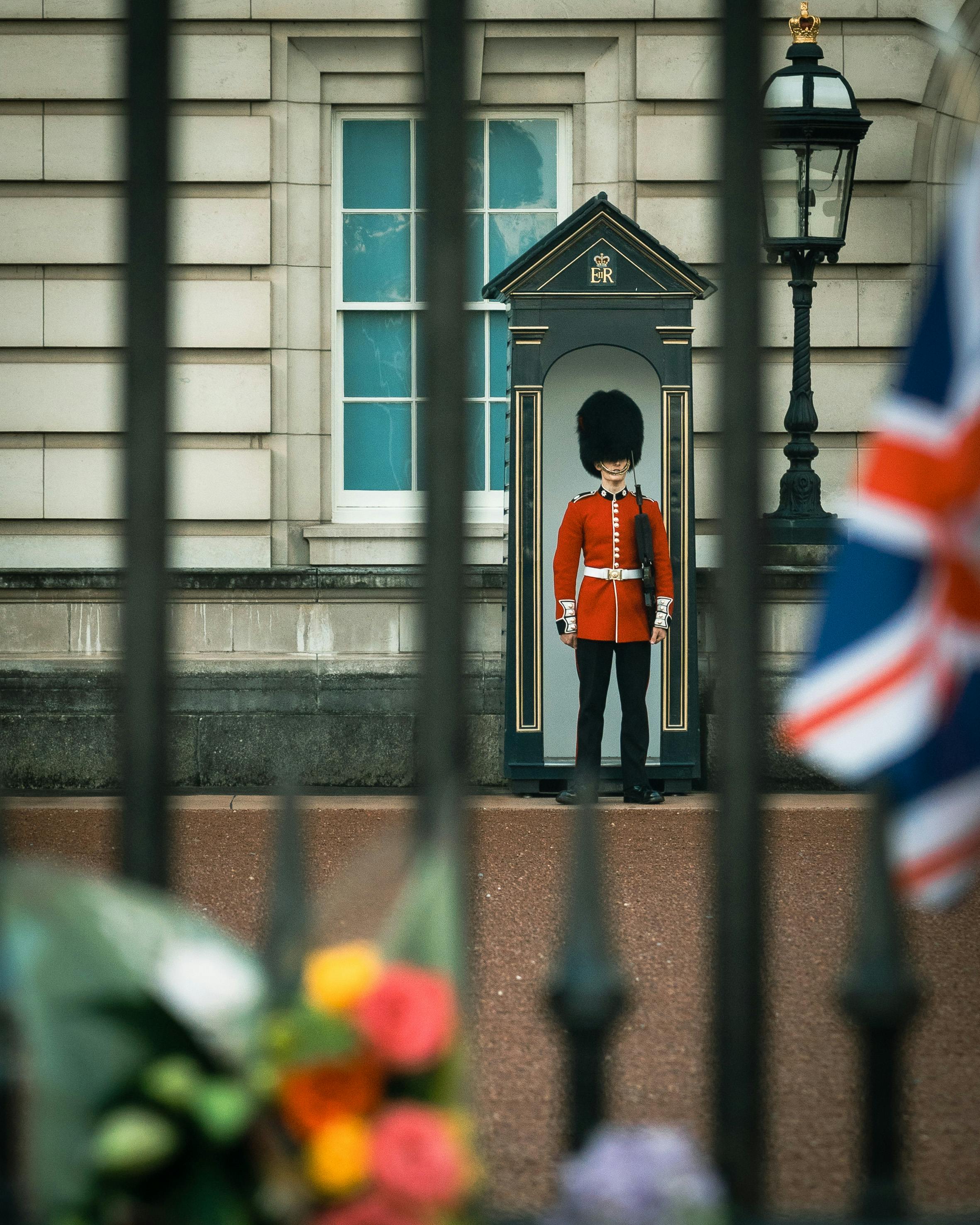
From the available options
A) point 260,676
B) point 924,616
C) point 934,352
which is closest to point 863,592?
point 924,616

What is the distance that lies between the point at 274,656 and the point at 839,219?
377 centimetres

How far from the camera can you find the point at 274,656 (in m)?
8.50

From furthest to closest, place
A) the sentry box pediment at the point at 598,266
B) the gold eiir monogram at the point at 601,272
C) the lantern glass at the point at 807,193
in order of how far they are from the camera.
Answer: the lantern glass at the point at 807,193
the gold eiir monogram at the point at 601,272
the sentry box pediment at the point at 598,266

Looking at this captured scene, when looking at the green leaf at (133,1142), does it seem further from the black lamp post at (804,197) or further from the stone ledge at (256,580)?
the stone ledge at (256,580)

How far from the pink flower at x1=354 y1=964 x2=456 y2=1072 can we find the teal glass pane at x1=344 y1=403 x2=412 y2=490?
811 cm

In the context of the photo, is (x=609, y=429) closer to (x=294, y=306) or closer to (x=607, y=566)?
(x=607, y=566)

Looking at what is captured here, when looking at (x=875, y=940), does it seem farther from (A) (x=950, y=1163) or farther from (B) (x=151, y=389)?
(A) (x=950, y=1163)

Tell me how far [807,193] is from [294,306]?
9.57 ft

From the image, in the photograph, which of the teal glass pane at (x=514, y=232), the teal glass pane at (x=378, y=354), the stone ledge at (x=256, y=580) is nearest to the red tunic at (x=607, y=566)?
the stone ledge at (x=256, y=580)

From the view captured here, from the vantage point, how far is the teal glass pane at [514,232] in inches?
358

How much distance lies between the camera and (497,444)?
30.1 feet

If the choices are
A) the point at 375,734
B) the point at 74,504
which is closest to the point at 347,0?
the point at 74,504

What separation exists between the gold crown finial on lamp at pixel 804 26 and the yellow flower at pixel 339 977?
7692 mm

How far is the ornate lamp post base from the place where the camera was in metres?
8.06
